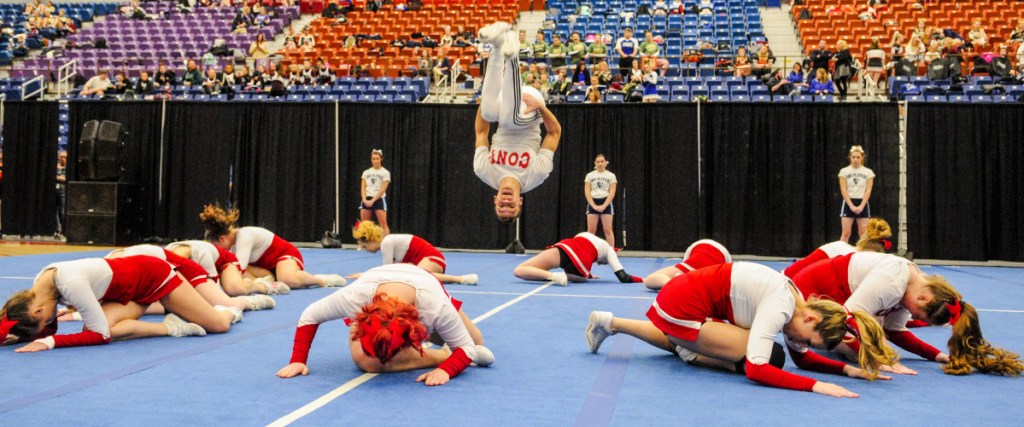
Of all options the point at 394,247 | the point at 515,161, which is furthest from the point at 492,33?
the point at 394,247

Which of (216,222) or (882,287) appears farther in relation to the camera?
(216,222)

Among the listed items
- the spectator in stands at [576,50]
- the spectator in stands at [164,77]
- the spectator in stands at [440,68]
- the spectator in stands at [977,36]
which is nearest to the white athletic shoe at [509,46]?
the spectator in stands at [440,68]

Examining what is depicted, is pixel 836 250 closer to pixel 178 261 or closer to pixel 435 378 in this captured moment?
pixel 435 378

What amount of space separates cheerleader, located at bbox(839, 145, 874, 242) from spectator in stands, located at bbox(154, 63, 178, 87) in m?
12.0

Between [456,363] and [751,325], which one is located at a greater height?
[751,325]

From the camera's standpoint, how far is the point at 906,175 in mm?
11383

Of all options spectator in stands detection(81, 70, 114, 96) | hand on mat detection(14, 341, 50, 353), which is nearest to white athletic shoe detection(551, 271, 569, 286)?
hand on mat detection(14, 341, 50, 353)

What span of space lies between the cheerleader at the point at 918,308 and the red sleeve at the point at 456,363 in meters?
1.78

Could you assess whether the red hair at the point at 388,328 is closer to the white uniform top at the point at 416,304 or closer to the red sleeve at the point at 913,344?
the white uniform top at the point at 416,304

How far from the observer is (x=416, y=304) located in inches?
132

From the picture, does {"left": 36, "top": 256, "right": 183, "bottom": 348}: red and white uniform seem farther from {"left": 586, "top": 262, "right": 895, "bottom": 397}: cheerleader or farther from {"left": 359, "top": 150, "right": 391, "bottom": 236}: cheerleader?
{"left": 359, "top": 150, "right": 391, "bottom": 236}: cheerleader

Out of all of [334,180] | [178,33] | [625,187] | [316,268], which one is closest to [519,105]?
[316,268]

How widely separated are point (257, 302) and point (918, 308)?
13.5ft

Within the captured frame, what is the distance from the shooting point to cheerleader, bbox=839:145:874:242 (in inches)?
394
